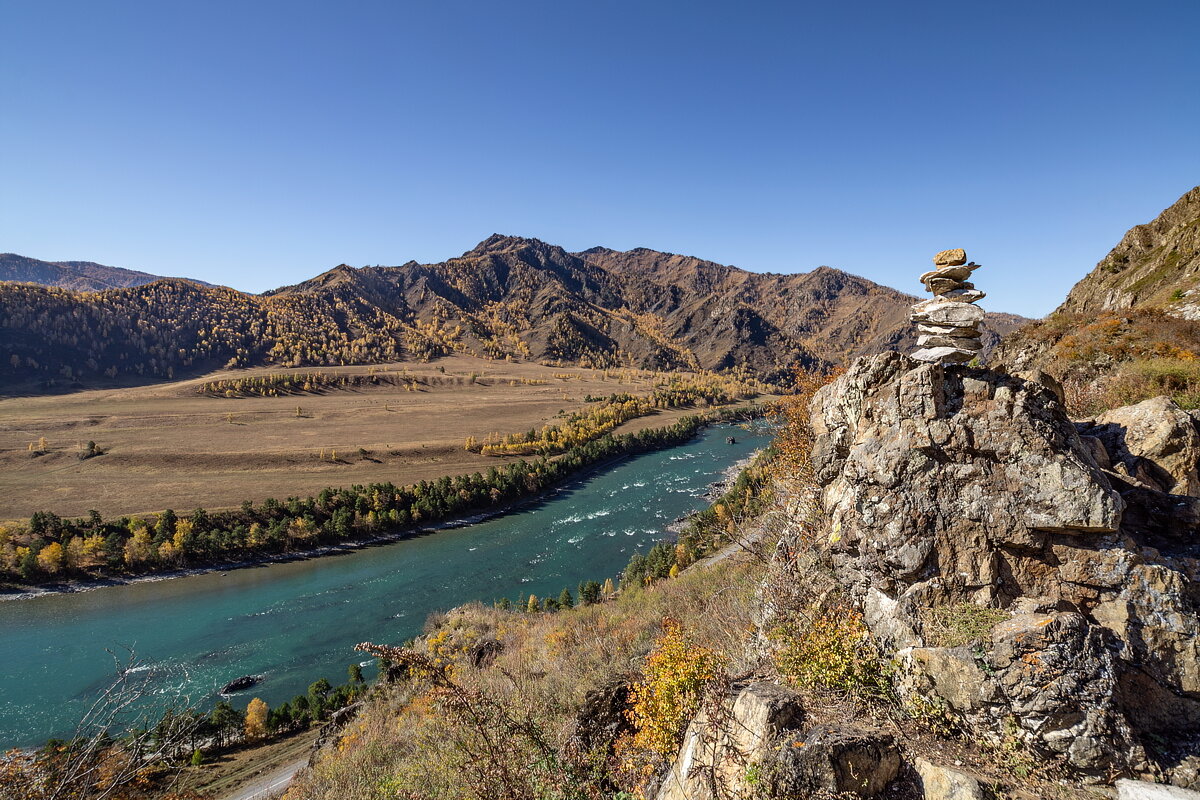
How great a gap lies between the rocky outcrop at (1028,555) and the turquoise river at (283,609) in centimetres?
3986

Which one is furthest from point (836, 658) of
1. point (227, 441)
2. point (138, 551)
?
point (227, 441)

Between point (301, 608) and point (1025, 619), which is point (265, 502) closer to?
point (301, 608)

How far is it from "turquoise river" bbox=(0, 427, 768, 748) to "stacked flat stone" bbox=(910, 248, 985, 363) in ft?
137

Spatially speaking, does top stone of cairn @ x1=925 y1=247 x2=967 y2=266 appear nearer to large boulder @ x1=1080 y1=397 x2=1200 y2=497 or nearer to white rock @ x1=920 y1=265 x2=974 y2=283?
white rock @ x1=920 y1=265 x2=974 y2=283

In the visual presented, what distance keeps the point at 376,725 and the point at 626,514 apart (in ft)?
149

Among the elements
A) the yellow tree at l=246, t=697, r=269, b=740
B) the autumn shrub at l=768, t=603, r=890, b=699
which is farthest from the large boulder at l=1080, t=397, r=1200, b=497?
the yellow tree at l=246, t=697, r=269, b=740

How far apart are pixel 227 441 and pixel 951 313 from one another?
11284 cm

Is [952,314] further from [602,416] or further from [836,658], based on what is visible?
[602,416]

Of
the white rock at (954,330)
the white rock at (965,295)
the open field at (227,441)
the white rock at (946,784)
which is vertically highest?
the white rock at (965,295)

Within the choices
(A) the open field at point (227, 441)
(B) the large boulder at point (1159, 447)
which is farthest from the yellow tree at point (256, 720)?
(A) the open field at point (227, 441)

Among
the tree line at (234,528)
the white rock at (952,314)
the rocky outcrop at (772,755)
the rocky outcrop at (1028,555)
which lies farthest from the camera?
the tree line at (234,528)

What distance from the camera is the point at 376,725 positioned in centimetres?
1956

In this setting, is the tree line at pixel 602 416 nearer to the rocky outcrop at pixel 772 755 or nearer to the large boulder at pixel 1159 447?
the rocky outcrop at pixel 772 755

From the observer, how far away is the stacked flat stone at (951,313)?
8602mm
